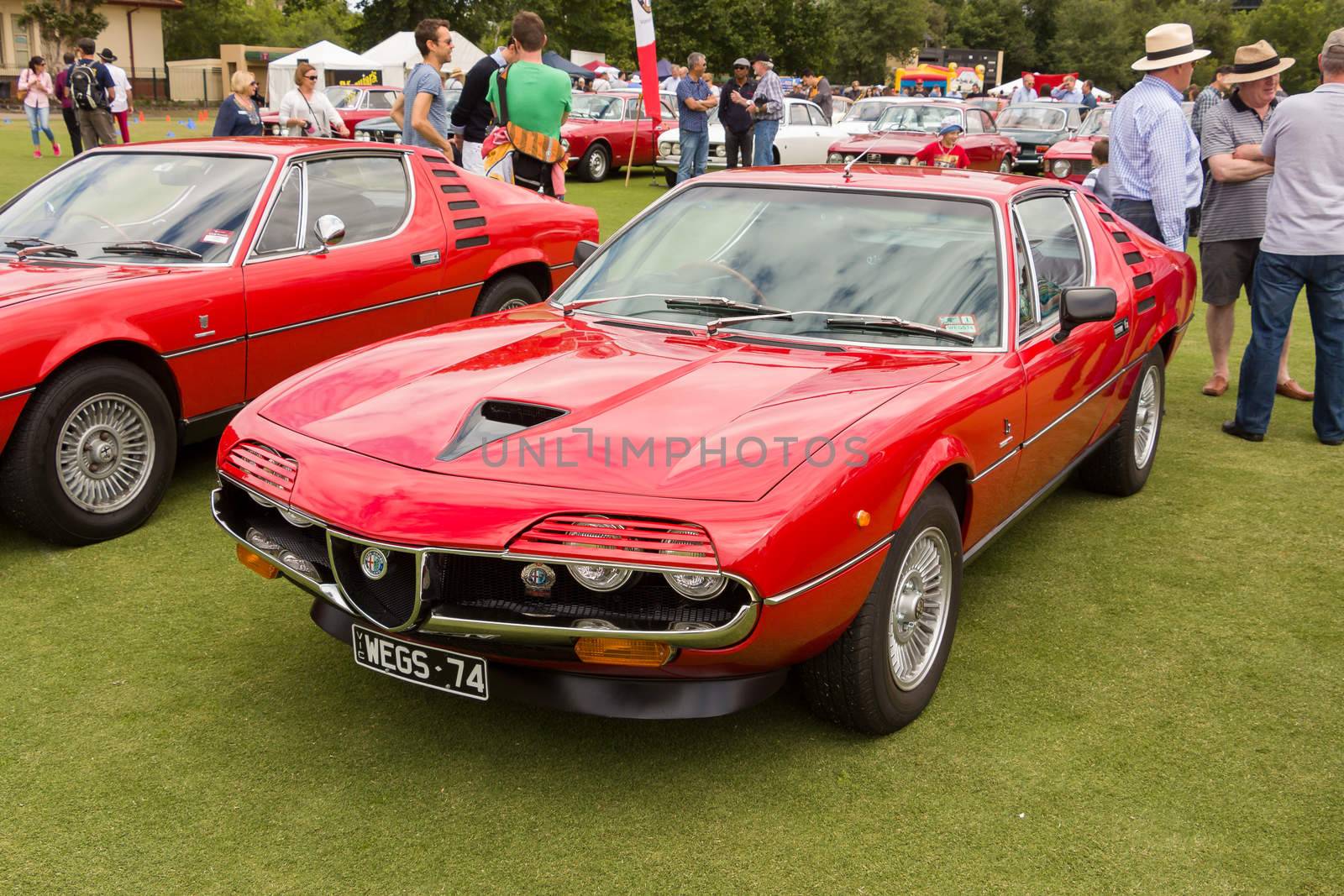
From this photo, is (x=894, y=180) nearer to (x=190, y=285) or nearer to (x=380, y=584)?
(x=380, y=584)

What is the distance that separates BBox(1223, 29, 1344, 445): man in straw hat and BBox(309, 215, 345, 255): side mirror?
15.2 ft

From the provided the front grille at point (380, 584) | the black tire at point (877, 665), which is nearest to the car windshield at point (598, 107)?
the black tire at point (877, 665)

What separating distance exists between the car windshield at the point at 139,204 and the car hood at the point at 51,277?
148mm

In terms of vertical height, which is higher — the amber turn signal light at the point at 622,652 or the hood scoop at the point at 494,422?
the hood scoop at the point at 494,422

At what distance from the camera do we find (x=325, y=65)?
36.3 m

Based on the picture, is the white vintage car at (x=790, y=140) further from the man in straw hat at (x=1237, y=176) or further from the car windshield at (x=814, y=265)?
the car windshield at (x=814, y=265)

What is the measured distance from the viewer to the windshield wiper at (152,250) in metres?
5.20

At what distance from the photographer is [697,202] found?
4.44m

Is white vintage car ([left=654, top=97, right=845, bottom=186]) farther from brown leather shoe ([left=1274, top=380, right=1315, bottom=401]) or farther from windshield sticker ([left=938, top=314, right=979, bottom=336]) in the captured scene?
windshield sticker ([left=938, top=314, right=979, bottom=336])

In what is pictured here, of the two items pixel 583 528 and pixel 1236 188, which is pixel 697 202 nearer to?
pixel 583 528

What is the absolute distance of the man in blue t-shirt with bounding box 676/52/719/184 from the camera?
1516 cm

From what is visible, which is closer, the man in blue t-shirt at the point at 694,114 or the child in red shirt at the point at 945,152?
the man in blue t-shirt at the point at 694,114

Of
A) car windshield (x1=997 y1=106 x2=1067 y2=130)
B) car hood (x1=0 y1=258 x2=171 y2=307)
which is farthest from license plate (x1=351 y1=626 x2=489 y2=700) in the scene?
car windshield (x1=997 y1=106 x2=1067 y2=130)

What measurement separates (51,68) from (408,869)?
6493cm
